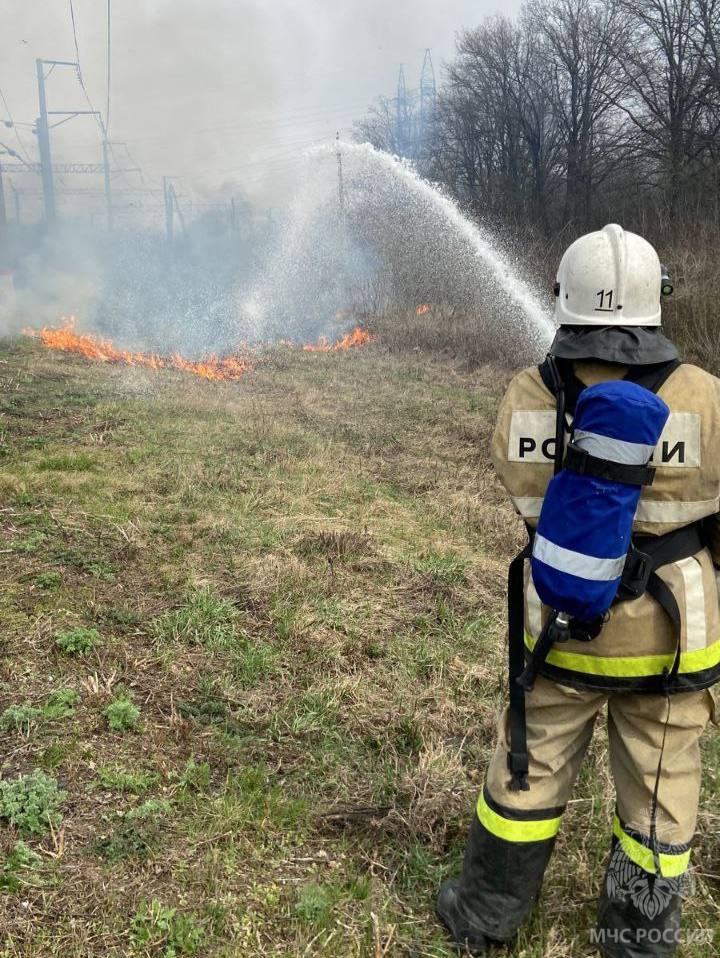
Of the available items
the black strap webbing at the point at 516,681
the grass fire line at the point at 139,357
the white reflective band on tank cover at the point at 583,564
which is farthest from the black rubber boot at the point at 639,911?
the grass fire line at the point at 139,357

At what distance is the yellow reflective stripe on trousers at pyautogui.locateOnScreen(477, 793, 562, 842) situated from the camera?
1.92 metres

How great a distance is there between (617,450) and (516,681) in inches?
28.4

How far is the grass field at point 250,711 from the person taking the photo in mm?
2143

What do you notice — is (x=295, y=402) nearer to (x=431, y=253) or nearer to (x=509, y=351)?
(x=509, y=351)

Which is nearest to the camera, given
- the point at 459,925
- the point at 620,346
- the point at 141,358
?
the point at 620,346

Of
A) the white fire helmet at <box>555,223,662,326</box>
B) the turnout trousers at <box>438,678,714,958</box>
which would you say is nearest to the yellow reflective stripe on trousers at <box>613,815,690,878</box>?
the turnout trousers at <box>438,678,714,958</box>

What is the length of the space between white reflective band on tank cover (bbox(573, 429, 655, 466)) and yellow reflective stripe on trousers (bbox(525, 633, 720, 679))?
528 mm

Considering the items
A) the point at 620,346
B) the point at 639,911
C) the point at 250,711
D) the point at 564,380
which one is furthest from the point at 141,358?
the point at 639,911

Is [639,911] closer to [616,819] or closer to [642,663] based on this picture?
[616,819]

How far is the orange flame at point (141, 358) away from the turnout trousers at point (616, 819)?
32.7 ft

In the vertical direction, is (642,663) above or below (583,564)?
below

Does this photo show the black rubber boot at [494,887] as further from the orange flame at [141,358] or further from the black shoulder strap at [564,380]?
the orange flame at [141,358]

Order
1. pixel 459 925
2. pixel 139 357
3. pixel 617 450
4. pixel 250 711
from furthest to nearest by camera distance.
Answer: pixel 139 357
pixel 250 711
pixel 459 925
pixel 617 450

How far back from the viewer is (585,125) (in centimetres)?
2459
